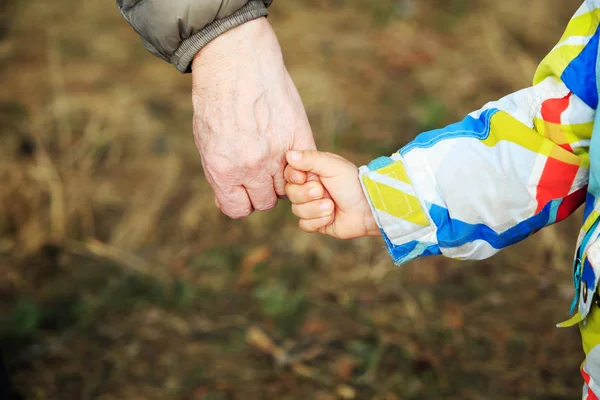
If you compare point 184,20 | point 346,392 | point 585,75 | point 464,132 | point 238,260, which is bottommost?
point 346,392

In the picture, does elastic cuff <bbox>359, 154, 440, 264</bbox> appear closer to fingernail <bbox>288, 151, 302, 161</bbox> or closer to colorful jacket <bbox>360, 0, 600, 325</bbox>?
colorful jacket <bbox>360, 0, 600, 325</bbox>

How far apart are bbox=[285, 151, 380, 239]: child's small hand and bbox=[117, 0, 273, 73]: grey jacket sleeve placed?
0.30 meters

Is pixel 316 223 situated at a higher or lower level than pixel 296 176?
lower

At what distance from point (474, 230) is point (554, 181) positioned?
181 millimetres

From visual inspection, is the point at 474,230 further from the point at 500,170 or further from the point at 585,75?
the point at 585,75

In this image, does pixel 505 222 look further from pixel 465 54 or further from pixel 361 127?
pixel 465 54

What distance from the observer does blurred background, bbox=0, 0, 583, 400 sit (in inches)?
86.6

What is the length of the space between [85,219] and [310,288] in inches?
41.7

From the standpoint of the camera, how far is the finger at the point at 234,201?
4.94 ft

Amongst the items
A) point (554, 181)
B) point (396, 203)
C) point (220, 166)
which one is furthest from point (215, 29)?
point (554, 181)

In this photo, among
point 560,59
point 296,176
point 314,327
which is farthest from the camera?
point 314,327

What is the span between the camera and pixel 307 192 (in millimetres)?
1440

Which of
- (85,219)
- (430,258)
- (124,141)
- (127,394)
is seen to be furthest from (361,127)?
(127,394)

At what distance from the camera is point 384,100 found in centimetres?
348
